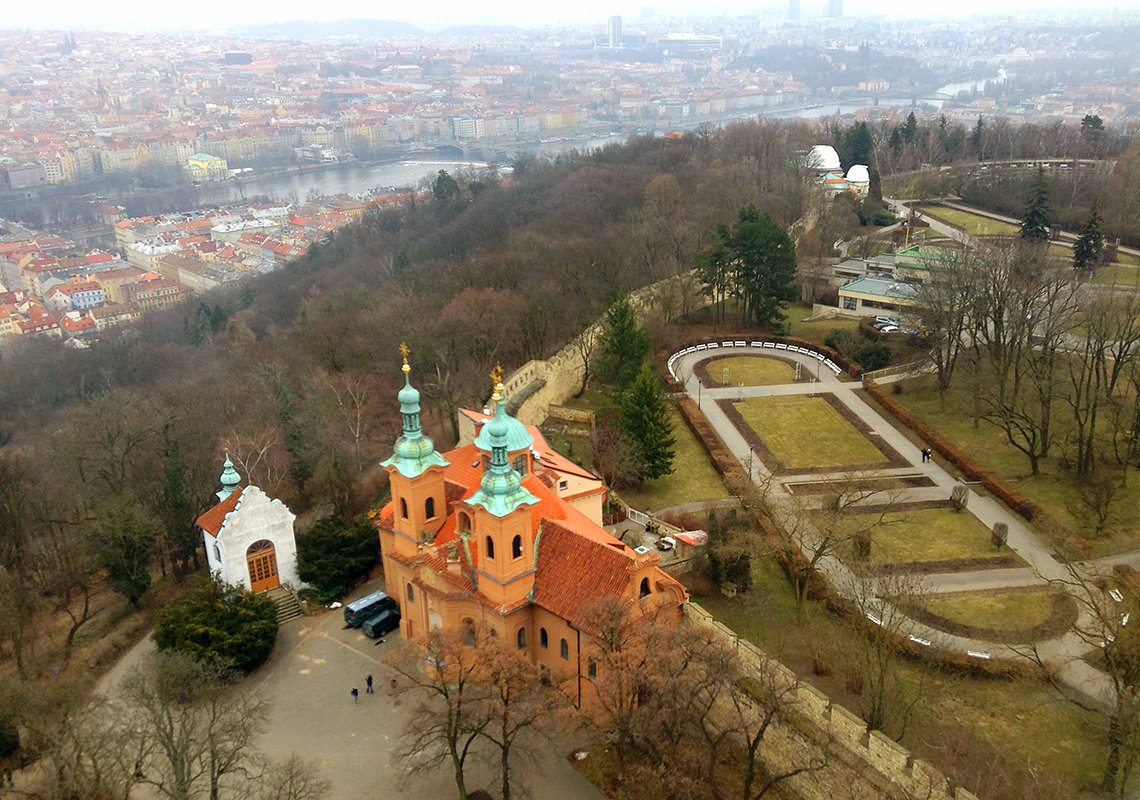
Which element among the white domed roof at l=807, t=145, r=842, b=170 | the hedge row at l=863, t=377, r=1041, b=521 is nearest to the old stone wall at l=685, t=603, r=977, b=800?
the hedge row at l=863, t=377, r=1041, b=521

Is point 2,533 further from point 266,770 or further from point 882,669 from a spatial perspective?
point 882,669

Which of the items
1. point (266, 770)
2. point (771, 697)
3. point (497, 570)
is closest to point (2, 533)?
point (266, 770)

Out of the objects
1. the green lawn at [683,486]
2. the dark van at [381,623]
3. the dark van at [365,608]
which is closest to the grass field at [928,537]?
the green lawn at [683,486]

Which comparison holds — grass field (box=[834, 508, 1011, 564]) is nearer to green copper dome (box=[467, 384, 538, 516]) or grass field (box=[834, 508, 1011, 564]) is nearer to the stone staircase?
green copper dome (box=[467, 384, 538, 516])

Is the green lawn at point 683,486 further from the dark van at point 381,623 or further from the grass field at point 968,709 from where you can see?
the dark van at point 381,623

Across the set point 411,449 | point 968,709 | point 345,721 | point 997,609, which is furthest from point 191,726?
point 997,609

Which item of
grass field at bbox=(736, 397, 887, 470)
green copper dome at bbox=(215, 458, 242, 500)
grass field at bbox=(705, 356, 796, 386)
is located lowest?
grass field at bbox=(736, 397, 887, 470)
